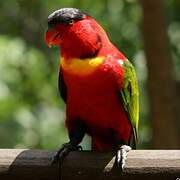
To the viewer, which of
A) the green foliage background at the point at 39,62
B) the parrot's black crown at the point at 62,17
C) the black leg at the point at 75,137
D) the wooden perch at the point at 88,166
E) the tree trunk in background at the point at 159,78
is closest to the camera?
the wooden perch at the point at 88,166

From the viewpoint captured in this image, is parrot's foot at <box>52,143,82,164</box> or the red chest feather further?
the red chest feather

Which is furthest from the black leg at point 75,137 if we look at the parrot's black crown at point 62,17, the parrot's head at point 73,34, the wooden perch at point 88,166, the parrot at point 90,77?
the parrot's black crown at point 62,17

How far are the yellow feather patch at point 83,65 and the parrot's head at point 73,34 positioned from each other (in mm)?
23

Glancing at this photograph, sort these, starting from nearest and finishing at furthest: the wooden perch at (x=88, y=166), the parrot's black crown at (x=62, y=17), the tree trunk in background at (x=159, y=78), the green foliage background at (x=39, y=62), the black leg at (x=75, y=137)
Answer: the wooden perch at (x=88, y=166), the parrot's black crown at (x=62, y=17), the black leg at (x=75, y=137), the tree trunk in background at (x=159, y=78), the green foliage background at (x=39, y=62)

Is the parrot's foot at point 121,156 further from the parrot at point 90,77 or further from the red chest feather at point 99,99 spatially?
the red chest feather at point 99,99

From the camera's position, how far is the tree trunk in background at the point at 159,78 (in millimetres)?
3982

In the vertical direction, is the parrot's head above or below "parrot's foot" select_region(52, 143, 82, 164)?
above

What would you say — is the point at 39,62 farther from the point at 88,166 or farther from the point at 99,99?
the point at 88,166

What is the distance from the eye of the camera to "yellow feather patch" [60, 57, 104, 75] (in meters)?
2.56

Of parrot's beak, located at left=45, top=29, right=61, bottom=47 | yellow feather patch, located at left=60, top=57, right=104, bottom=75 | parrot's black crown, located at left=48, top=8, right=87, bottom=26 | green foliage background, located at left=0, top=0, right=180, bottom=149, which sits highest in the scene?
parrot's black crown, located at left=48, top=8, right=87, bottom=26

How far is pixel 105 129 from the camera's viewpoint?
276 centimetres

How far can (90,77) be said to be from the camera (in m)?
2.57

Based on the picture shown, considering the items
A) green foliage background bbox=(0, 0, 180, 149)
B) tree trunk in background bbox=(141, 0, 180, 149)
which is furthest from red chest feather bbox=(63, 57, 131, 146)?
green foliage background bbox=(0, 0, 180, 149)

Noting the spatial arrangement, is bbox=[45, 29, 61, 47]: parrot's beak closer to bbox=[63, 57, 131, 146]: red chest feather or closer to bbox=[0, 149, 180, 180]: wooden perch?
bbox=[63, 57, 131, 146]: red chest feather
